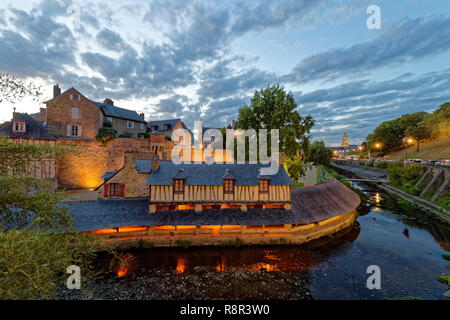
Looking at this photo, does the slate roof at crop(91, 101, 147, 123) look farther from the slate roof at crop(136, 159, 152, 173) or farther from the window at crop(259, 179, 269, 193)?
the window at crop(259, 179, 269, 193)

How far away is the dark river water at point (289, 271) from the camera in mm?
8836

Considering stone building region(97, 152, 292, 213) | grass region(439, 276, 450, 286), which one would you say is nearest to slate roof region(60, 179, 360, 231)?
stone building region(97, 152, 292, 213)

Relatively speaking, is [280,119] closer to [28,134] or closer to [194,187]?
[194,187]

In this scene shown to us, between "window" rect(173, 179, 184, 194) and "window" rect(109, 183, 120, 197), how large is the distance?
434 cm

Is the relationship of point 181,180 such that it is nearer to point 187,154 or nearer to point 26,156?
point 26,156

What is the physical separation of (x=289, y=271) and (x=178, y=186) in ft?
28.9

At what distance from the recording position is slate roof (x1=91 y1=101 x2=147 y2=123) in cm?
2916

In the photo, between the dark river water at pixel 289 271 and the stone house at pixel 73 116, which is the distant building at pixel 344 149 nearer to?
the dark river water at pixel 289 271

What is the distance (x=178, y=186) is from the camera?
44.8 feet

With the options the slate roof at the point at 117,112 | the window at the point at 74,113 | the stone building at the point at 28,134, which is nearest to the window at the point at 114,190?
the stone building at the point at 28,134

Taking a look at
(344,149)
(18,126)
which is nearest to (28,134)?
(18,126)

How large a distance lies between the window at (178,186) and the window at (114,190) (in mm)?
4338

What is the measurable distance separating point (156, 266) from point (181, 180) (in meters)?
5.52

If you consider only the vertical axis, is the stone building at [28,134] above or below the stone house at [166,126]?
below
